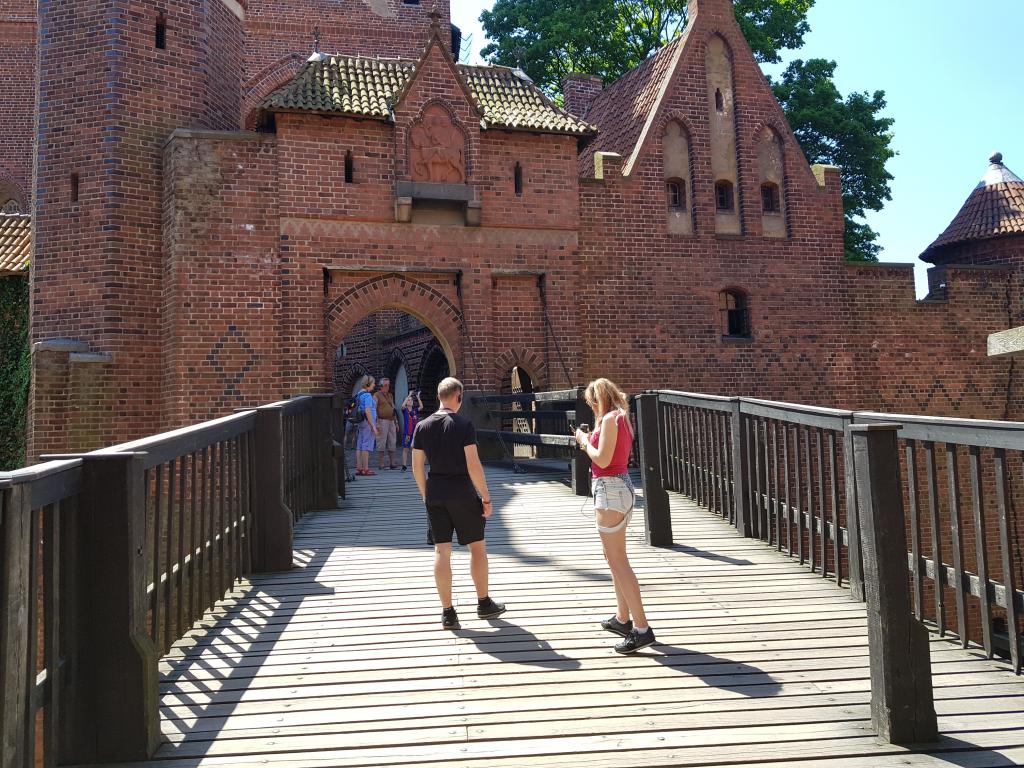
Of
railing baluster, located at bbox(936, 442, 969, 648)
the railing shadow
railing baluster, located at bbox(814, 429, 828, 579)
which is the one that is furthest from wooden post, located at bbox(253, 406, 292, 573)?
railing baluster, located at bbox(936, 442, 969, 648)

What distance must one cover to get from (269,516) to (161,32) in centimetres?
1230

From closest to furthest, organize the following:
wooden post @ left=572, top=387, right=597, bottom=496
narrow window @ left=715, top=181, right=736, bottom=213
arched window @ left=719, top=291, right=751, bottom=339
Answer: wooden post @ left=572, top=387, right=597, bottom=496, arched window @ left=719, top=291, right=751, bottom=339, narrow window @ left=715, top=181, right=736, bottom=213

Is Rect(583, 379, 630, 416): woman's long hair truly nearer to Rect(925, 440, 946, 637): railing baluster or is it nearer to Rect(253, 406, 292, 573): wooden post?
Rect(925, 440, 946, 637): railing baluster

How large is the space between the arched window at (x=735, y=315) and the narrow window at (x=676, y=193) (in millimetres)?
2094

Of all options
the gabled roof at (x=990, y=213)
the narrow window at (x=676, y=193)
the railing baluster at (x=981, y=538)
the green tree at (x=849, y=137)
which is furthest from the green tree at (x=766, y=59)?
the railing baluster at (x=981, y=538)

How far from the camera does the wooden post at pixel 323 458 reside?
10125 mm

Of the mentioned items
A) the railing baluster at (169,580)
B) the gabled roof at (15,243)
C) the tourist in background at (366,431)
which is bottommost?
the railing baluster at (169,580)

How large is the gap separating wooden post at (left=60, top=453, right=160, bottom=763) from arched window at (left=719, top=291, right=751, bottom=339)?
15.6 meters

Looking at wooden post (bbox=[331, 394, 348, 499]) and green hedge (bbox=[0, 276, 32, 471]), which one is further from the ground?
green hedge (bbox=[0, 276, 32, 471])

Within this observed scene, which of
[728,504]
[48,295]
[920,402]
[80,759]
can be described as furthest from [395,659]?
[920,402]

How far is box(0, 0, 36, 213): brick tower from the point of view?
25219 mm

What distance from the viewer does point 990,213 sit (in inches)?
823

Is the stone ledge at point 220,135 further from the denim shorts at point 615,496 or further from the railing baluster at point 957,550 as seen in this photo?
the railing baluster at point 957,550

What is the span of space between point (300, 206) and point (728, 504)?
9896 millimetres
